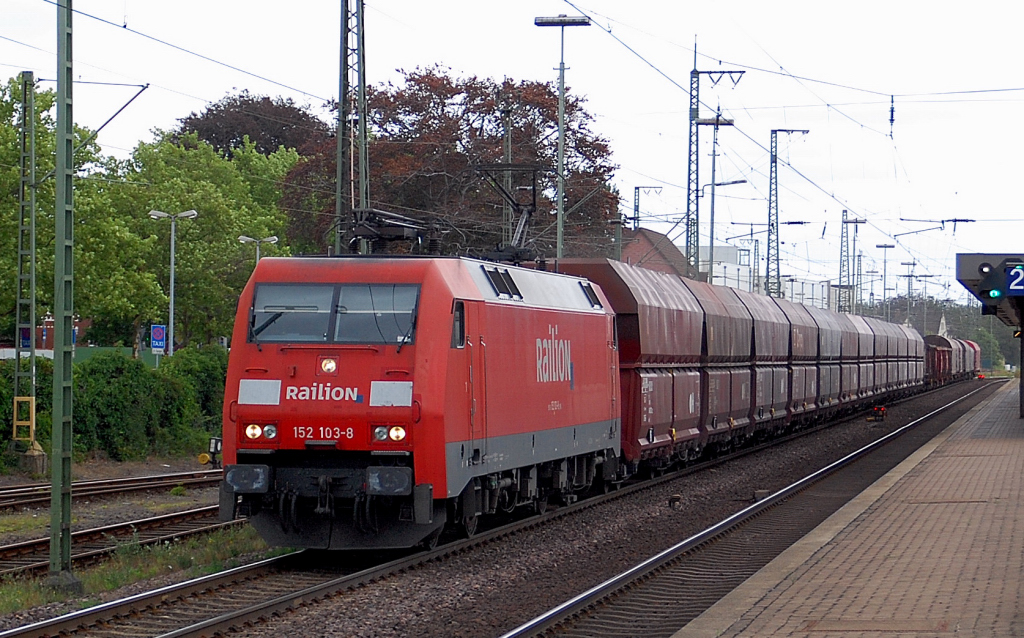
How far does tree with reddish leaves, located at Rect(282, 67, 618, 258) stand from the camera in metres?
43.6

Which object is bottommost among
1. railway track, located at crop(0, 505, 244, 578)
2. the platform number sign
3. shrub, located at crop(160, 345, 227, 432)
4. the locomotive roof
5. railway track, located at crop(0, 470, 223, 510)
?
railway track, located at crop(0, 470, 223, 510)

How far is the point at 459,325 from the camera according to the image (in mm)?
12961

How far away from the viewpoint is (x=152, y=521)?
16.5 metres

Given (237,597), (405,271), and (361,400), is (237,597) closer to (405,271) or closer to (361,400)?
(361,400)

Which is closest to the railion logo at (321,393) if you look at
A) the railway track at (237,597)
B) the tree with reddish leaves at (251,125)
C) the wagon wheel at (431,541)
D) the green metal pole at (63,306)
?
the railway track at (237,597)

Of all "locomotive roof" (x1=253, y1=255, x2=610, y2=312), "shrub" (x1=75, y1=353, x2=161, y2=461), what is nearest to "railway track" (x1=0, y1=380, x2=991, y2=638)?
"locomotive roof" (x1=253, y1=255, x2=610, y2=312)

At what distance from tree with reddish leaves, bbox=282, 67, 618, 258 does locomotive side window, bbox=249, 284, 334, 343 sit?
96.9 feet

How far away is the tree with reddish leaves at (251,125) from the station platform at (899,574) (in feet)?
182

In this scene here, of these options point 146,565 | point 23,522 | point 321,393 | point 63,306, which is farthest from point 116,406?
point 321,393

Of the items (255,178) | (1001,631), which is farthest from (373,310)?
(255,178)

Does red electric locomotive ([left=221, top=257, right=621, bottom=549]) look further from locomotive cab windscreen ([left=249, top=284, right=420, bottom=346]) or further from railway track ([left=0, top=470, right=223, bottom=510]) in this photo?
railway track ([left=0, top=470, right=223, bottom=510])

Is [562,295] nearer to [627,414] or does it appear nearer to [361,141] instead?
[627,414]

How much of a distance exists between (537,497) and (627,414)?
3939 mm

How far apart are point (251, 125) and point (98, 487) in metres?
50.9
